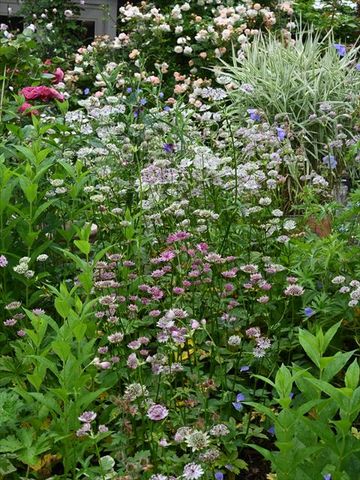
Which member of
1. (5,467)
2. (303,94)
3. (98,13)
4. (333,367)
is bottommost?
(98,13)

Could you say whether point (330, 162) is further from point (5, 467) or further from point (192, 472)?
point (192, 472)

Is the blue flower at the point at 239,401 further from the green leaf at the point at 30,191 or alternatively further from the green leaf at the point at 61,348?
the green leaf at the point at 30,191

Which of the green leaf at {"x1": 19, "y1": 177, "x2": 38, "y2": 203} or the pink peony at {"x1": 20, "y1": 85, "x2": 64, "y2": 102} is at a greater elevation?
the green leaf at {"x1": 19, "y1": 177, "x2": 38, "y2": 203}

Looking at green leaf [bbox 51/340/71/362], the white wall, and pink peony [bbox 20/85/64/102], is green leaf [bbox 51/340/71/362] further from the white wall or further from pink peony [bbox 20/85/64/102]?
the white wall

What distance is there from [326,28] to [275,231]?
8550 mm

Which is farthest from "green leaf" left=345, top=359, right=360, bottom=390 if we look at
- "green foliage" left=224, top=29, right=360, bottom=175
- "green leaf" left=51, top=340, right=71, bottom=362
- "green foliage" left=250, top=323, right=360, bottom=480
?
"green foliage" left=224, top=29, right=360, bottom=175

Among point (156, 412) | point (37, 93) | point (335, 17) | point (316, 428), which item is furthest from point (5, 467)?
point (335, 17)

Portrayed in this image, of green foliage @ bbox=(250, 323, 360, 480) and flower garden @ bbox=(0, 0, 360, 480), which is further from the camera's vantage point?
flower garden @ bbox=(0, 0, 360, 480)

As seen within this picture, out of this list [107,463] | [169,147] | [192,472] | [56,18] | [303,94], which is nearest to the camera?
[192,472]

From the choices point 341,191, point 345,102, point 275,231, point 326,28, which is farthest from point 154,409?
point 326,28

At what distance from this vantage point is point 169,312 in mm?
2215

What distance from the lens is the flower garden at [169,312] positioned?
1972 millimetres

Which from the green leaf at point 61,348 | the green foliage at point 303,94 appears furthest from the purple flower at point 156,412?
the green foliage at point 303,94

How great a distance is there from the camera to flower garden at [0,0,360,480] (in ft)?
6.47
